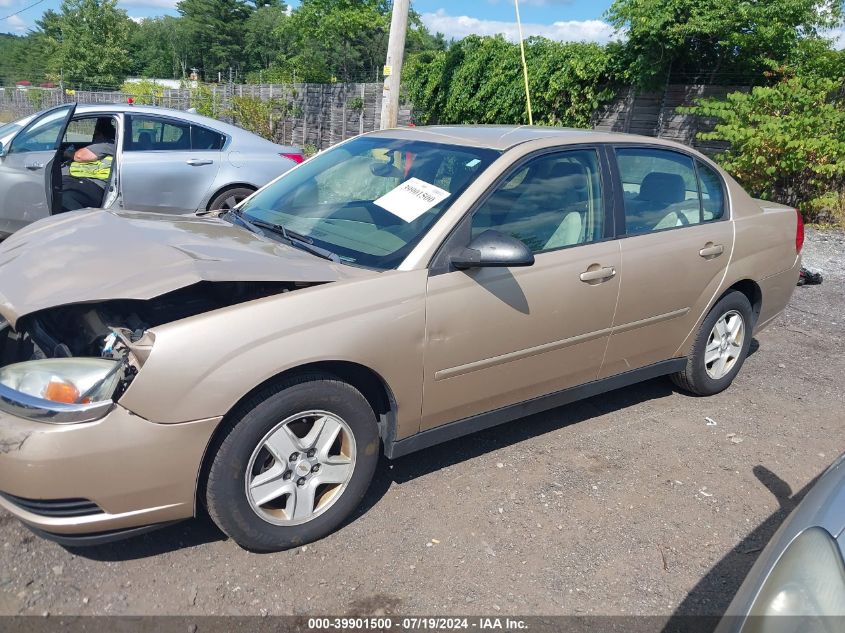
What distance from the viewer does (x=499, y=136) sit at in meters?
3.86

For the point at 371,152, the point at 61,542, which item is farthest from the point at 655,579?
the point at 371,152

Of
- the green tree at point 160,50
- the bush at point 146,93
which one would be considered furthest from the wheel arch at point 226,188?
the green tree at point 160,50

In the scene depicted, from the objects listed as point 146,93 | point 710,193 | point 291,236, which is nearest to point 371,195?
point 291,236

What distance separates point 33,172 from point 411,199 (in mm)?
5115

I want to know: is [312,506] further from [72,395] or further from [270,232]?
[270,232]

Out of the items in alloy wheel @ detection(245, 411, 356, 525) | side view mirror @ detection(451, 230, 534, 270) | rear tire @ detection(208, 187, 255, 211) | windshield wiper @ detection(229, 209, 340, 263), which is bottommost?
alloy wheel @ detection(245, 411, 356, 525)

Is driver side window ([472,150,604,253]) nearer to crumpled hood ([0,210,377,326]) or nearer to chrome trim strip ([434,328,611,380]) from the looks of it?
chrome trim strip ([434,328,611,380])

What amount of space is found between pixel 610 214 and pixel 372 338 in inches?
65.5

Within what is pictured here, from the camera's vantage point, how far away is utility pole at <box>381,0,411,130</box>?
1007 centimetres

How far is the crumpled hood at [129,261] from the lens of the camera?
276cm

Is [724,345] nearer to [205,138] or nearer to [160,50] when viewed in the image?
[205,138]

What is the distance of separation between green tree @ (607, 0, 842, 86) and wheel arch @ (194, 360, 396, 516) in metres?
9.94

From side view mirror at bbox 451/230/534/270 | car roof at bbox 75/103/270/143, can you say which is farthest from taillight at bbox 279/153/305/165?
side view mirror at bbox 451/230/534/270

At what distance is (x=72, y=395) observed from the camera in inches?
96.6
